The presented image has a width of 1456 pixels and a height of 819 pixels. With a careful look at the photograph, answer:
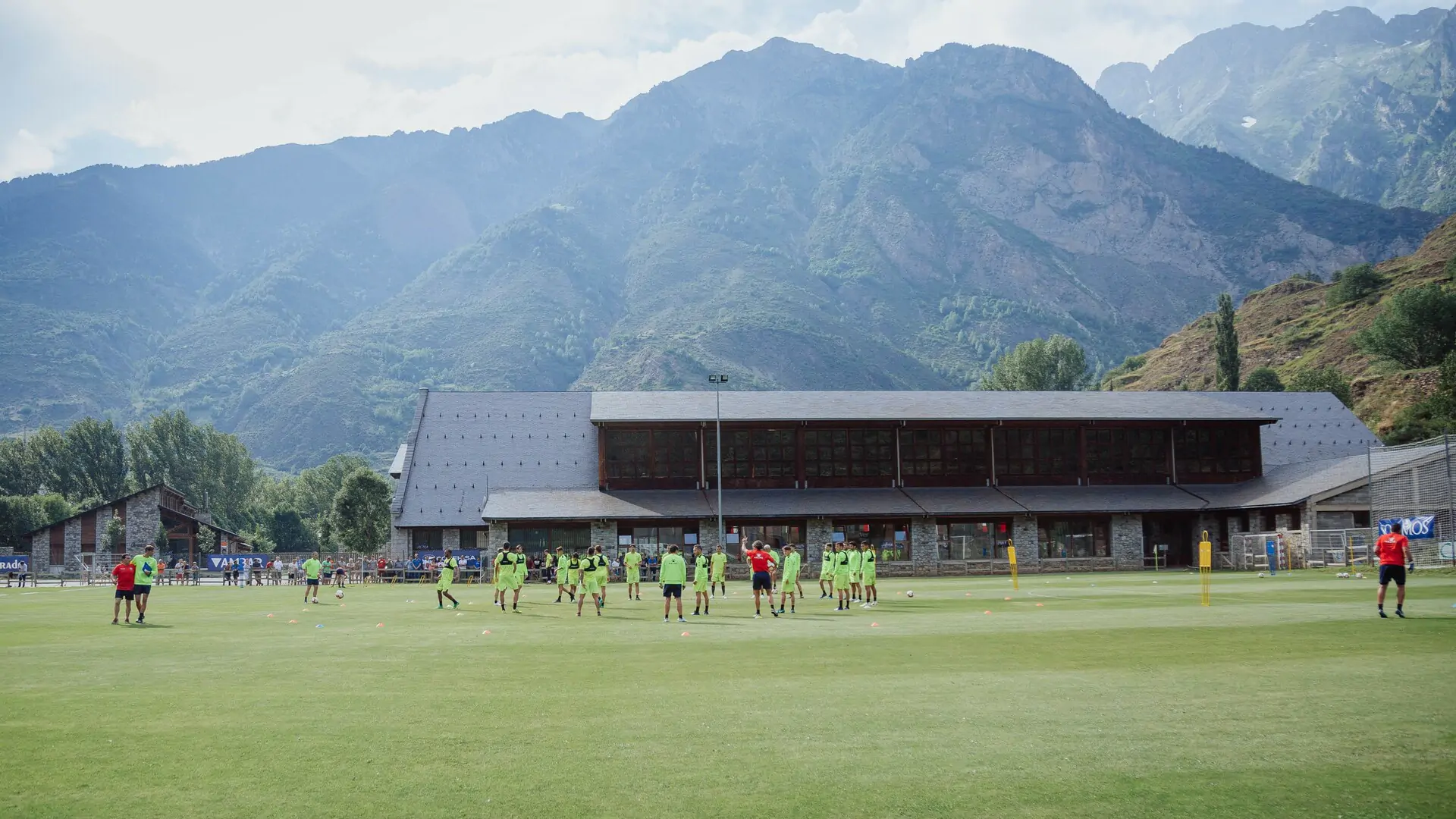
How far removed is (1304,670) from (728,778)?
9.77 m

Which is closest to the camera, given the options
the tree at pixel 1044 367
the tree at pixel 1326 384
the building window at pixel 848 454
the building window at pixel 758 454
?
the building window at pixel 758 454

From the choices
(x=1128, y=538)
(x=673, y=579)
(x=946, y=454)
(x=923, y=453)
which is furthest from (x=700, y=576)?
(x=1128, y=538)

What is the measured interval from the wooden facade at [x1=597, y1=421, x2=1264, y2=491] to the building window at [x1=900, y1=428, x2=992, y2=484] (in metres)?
0.04

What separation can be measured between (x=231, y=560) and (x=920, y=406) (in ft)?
145

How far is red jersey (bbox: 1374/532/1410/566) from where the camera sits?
22.5m

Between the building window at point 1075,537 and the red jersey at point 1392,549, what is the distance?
39865mm

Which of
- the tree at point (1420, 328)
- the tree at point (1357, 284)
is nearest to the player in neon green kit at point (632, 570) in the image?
the tree at point (1420, 328)

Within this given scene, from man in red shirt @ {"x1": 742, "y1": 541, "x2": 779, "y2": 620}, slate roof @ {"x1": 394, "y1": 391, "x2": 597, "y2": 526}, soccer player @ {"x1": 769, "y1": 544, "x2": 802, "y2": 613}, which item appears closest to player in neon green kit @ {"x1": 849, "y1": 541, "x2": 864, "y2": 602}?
soccer player @ {"x1": 769, "y1": 544, "x2": 802, "y2": 613}

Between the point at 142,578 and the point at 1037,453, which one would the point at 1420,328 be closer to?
the point at 1037,453

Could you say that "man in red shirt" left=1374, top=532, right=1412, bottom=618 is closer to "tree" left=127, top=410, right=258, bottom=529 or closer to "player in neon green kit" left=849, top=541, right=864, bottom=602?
"player in neon green kit" left=849, top=541, right=864, bottom=602

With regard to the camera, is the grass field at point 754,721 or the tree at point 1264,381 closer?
the grass field at point 754,721

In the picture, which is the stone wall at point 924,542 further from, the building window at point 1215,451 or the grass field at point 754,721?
the grass field at point 754,721

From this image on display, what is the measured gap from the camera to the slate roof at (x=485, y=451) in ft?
211

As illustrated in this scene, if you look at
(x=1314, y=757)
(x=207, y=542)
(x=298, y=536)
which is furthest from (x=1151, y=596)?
(x=298, y=536)
